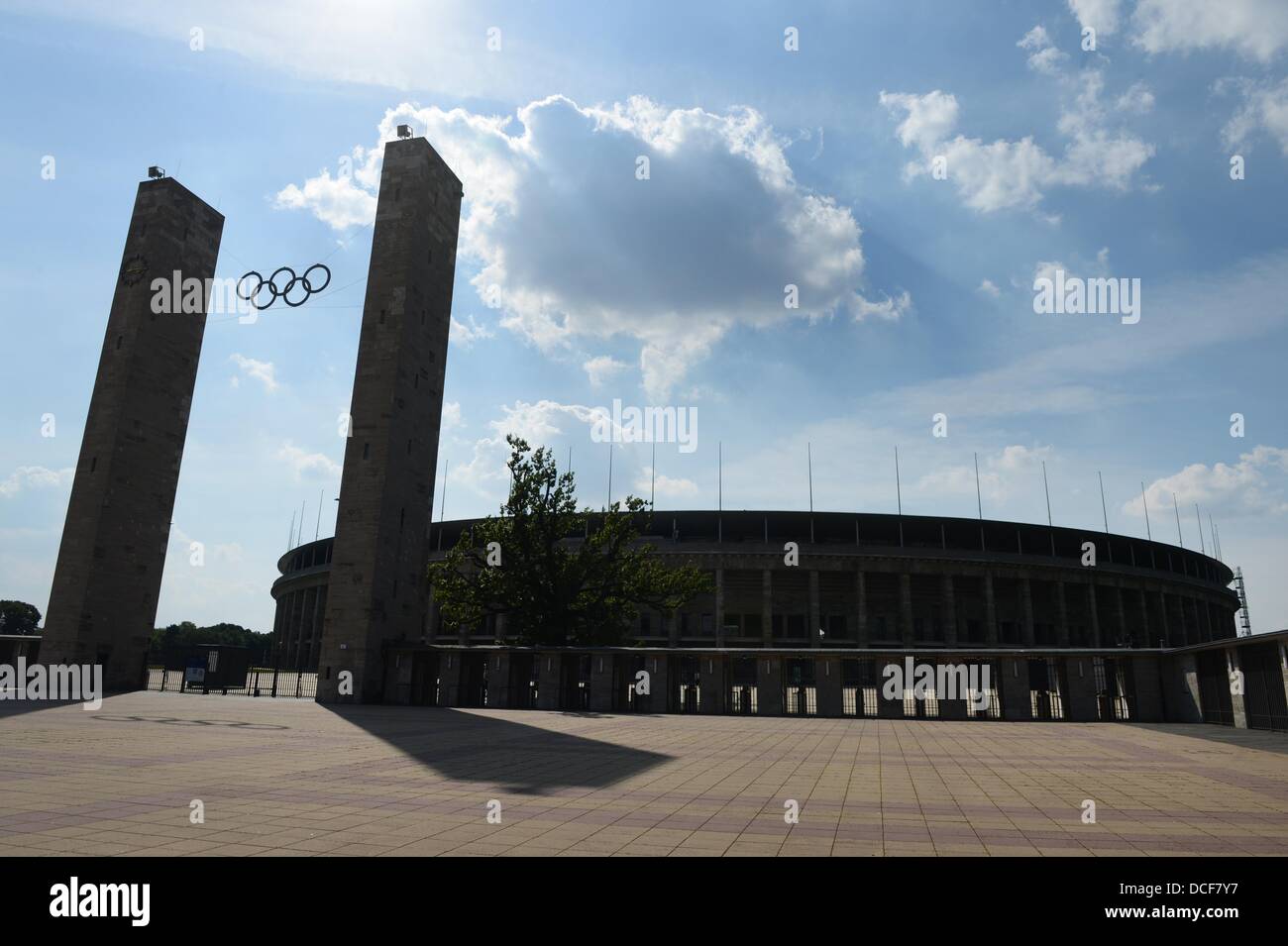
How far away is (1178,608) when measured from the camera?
8550cm

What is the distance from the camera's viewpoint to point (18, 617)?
128 metres

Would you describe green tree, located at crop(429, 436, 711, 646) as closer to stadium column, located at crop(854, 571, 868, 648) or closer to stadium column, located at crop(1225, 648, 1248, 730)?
stadium column, located at crop(1225, 648, 1248, 730)

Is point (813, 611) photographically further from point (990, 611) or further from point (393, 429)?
point (393, 429)

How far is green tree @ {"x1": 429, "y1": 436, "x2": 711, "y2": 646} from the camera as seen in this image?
37.5 meters

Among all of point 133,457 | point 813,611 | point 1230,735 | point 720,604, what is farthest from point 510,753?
point 813,611

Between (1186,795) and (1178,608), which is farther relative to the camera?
(1178,608)

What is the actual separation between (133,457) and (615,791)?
4192cm

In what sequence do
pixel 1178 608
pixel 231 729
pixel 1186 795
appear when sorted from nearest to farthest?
1. pixel 1186 795
2. pixel 231 729
3. pixel 1178 608

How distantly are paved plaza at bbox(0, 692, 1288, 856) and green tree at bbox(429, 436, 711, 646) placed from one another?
53.3 feet

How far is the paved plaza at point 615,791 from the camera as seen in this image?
7.55 m

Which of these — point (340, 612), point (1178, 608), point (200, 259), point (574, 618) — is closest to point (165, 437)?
point (200, 259)
